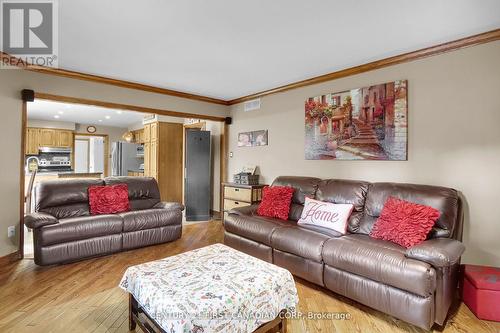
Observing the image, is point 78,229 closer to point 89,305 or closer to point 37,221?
point 37,221

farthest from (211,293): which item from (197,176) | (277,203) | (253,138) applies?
(197,176)

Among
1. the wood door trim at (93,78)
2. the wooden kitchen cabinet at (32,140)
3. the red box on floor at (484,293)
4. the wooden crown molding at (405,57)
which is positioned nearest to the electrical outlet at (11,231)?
the wood door trim at (93,78)

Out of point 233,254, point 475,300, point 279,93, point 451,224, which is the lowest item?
point 475,300

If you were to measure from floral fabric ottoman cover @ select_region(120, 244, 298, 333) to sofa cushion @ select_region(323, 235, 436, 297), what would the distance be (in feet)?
2.01

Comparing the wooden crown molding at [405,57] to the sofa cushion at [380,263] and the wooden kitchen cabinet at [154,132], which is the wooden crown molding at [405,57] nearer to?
the sofa cushion at [380,263]

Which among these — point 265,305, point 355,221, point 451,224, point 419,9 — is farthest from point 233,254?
point 419,9

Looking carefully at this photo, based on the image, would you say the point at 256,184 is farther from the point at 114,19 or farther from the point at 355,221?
the point at 114,19

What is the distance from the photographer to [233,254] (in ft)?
7.14

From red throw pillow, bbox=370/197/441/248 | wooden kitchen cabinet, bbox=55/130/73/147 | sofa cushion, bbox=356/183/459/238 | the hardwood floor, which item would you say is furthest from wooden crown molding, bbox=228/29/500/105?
wooden kitchen cabinet, bbox=55/130/73/147

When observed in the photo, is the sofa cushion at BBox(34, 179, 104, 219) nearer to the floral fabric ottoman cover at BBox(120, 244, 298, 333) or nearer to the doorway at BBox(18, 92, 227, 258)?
the doorway at BBox(18, 92, 227, 258)

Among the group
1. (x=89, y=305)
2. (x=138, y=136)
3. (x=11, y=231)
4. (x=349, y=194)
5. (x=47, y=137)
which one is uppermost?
(x=138, y=136)

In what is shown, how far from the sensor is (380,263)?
2020mm

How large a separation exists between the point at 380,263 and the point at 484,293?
837mm

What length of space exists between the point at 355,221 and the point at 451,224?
81 centimetres
